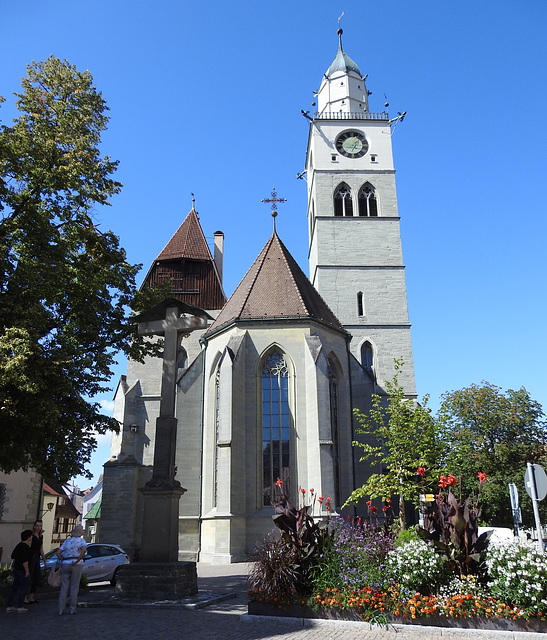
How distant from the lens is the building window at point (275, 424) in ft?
68.6

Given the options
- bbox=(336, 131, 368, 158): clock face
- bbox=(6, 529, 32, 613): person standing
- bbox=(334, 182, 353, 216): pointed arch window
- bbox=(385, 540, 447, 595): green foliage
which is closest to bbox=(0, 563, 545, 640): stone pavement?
bbox=(6, 529, 32, 613): person standing

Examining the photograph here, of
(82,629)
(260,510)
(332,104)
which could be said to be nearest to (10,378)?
(82,629)

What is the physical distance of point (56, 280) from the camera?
12.0 m

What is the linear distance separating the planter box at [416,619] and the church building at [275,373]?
700cm

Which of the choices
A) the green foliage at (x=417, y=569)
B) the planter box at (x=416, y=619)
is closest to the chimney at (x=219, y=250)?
the planter box at (x=416, y=619)

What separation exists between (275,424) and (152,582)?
12.1 meters

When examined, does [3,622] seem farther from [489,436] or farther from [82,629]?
[489,436]

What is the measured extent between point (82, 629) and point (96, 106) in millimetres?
12909

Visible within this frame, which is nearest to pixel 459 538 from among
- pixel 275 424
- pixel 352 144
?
pixel 275 424

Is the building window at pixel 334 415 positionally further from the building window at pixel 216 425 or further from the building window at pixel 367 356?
the building window at pixel 367 356

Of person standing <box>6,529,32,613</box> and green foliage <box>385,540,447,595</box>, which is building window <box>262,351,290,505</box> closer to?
person standing <box>6,529,32,613</box>

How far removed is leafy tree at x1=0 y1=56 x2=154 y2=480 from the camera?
36.8ft

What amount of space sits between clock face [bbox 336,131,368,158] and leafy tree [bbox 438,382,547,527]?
56.1ft

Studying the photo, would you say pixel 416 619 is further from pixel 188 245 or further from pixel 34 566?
pixel 188 245
